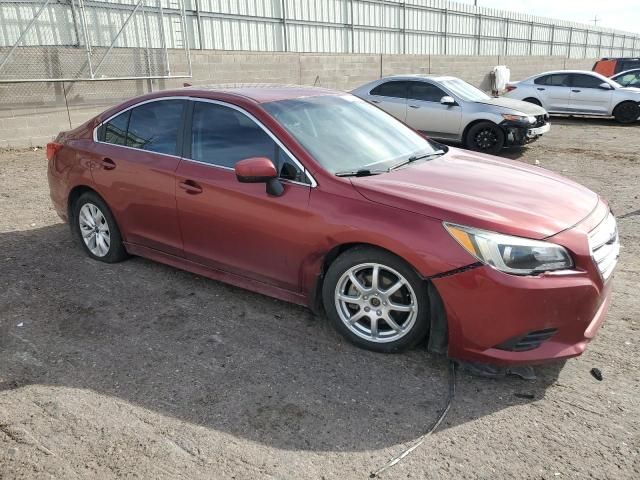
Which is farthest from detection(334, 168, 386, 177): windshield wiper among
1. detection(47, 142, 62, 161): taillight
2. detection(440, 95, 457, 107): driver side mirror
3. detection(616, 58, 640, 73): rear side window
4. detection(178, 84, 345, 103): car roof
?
detection(616, 58, 640, 73): rear side window

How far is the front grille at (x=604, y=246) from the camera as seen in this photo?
10.0ft

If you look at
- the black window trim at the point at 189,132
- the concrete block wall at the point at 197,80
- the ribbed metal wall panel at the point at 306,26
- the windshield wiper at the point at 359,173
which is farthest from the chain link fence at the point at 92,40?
the windshield wiper at the point at 359,173

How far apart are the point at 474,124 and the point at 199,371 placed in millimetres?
8726

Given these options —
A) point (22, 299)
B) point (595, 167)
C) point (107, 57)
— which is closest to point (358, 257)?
point (22, 299)

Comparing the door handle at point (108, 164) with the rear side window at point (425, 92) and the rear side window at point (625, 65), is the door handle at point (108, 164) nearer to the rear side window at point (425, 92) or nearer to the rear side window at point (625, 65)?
the rear side window at point (425, 92)

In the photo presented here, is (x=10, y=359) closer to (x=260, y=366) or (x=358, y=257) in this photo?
(x=260, y=366)

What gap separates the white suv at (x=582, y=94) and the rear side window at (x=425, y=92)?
20.6ft

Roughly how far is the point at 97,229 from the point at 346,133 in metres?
2.51

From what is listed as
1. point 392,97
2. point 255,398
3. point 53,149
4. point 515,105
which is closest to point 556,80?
point 515,105

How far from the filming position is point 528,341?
293cm

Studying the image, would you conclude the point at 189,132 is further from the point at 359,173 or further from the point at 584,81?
the point at 584,81

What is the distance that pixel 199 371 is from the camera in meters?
3.24

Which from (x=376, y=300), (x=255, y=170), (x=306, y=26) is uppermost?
(x=306, y=26)

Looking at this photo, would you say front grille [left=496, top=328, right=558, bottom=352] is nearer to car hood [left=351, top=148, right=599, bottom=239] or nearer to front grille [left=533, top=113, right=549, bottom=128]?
car hood [left=351, top=148, right=599, bottom=239]
